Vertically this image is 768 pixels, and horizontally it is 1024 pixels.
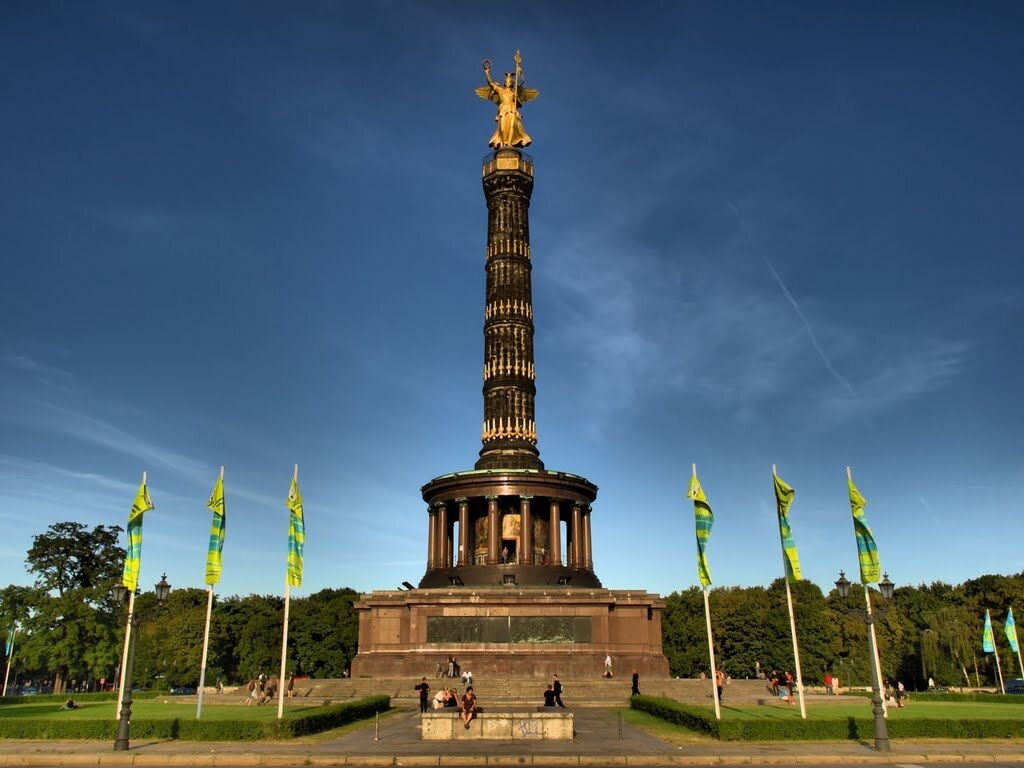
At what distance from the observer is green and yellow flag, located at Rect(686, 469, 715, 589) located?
86.0ft

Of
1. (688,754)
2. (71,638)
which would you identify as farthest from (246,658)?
(688,754)

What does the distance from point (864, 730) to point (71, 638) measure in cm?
4566

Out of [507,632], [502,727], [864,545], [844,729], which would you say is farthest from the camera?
[507,632]

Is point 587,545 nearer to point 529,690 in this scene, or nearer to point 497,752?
point 529,690

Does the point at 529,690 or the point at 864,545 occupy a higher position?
the point at 864,545

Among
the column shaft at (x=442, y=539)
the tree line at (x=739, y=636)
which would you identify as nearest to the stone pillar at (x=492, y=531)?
the column shaft at (x=442, y=539)

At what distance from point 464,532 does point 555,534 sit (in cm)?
544

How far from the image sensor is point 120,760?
62.1ft

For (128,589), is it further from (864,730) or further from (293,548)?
(864,730)

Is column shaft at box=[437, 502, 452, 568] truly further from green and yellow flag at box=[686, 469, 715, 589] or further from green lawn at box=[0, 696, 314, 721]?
green and yellow flag at box=[686, 469, 715, 589]

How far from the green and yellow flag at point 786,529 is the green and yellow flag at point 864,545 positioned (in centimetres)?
200

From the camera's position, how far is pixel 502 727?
21.9 meters

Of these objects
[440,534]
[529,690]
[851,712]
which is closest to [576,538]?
[440,534]

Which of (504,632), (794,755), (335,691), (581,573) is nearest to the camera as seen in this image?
(794,755)
